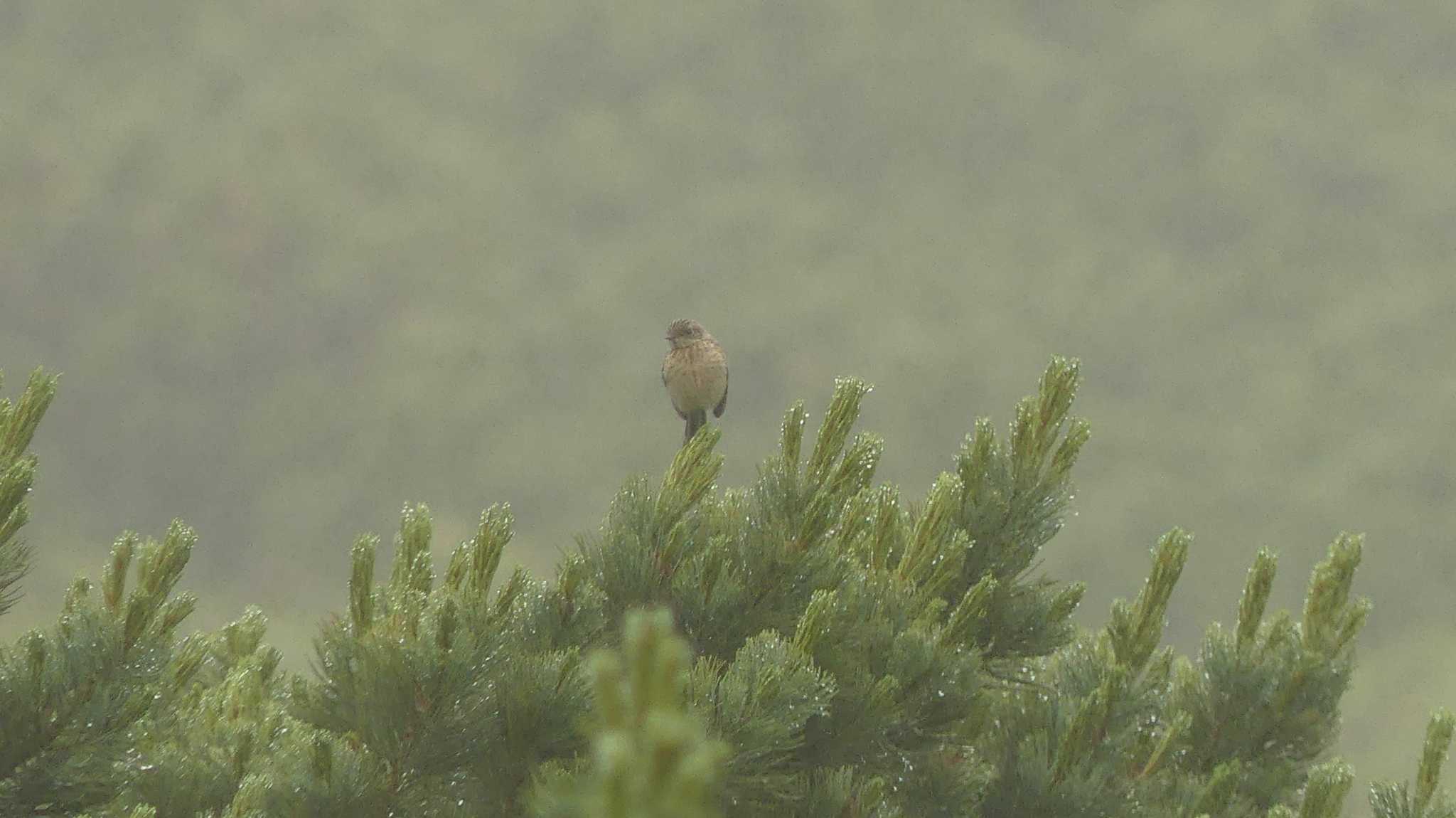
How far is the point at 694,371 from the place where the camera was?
10.5 metres

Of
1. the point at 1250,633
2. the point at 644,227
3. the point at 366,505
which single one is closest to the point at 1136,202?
the point at 644,227

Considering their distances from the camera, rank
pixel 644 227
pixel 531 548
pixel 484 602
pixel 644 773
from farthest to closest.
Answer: pixel 644 227 < pixel 531 548 < pixel 484 602 < pixel 644 773

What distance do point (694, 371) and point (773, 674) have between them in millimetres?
6853

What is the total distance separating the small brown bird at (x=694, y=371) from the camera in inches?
412

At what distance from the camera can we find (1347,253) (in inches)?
3625

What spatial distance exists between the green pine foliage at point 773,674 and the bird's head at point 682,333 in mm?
5736

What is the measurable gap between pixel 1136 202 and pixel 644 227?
→ 32.2m

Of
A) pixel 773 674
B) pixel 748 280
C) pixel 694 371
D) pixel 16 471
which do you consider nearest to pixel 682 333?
pixel 694 371

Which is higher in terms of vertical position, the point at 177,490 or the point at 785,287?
the point at 785,287

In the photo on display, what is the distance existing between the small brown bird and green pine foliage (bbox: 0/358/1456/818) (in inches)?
211

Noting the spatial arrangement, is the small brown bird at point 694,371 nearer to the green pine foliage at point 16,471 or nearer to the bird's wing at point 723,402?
the bird's wing at point 723,402

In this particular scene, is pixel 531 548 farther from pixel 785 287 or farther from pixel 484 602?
pixel 484 602

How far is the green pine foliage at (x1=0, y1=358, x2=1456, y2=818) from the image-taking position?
12.5 ft

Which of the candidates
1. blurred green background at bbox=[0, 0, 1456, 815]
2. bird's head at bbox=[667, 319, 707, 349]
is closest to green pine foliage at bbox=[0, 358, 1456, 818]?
bird's head at bbox=[667, 319, 707, 349]
